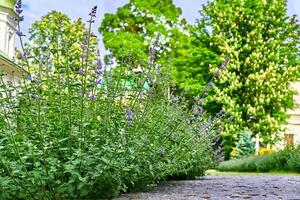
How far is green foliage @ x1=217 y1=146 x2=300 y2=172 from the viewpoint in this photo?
15.0 meters

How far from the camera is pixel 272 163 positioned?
1655cm

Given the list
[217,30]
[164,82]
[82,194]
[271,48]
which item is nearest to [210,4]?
[217,30]

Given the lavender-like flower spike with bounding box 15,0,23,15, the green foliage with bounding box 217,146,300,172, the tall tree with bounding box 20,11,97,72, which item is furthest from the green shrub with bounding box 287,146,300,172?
the lavender-like flower spike with bounding box 15,0,23,15

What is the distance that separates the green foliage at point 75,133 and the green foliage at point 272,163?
986 centimetres

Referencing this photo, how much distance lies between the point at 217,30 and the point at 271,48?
2738 millimetres

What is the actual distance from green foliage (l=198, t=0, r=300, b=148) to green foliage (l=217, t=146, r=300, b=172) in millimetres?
5413

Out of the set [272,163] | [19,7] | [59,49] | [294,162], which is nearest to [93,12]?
[19,7]

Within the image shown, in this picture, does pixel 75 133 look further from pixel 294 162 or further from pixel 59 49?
pixel 294 162

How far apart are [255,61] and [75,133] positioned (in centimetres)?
2122

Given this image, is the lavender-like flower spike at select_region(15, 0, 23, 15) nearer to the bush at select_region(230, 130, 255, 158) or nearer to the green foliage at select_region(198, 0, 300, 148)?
the green foliage at select_region(198, 0, 300, 148)

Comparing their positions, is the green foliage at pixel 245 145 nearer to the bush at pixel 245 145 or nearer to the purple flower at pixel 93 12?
the bush at pixel 245 145

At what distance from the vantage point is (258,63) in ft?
81.8

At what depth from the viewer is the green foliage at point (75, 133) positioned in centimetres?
429

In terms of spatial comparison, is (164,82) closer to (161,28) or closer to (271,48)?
(271,48)
